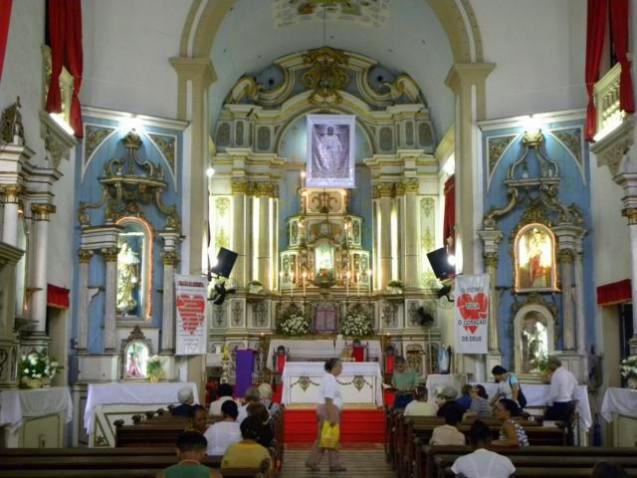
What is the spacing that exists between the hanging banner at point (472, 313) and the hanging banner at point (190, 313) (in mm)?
4626

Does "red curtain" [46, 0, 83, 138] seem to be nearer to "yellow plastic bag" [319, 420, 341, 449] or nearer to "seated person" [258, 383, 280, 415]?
"seated person" [258, 383, 280, 415]

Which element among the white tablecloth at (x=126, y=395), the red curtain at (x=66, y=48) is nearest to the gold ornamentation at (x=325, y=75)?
the red curtain at (x=66, y=48)

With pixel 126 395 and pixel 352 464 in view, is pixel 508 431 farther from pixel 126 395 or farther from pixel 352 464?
pixel 126 395

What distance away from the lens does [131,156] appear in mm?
16484

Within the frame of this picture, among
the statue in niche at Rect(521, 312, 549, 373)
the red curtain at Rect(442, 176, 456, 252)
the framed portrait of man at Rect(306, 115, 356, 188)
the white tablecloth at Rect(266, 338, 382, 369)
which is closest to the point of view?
the statue in niche at Rect(521, 312, 549, 373)

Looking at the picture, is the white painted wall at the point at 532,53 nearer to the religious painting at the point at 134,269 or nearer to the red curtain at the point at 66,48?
Answer: the religious painting at the point at 134,269

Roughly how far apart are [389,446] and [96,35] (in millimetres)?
9481

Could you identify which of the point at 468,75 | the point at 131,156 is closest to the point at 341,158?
the point at 468,75

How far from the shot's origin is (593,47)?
15.2 metres

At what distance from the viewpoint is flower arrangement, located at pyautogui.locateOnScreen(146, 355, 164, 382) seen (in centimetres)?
1550

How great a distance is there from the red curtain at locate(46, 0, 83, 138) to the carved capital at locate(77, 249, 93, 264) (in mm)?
2045

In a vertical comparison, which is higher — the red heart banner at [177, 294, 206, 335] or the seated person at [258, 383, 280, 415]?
the red heart banner at [177, 294, 206, 335]

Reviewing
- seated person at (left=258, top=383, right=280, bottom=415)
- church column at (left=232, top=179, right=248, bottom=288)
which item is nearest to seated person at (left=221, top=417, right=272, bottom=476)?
seated person at (left=258, top=383, right=280, bottom=415)

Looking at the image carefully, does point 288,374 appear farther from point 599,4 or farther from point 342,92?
point 342,92
